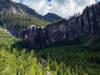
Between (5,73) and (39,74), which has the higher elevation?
(5,73)

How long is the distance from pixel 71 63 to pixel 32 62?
50784 millimetres

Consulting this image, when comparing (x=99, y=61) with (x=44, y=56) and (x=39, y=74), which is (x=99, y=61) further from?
(x=39, y=74)

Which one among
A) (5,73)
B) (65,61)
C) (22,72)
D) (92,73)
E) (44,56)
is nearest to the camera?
(5,73)

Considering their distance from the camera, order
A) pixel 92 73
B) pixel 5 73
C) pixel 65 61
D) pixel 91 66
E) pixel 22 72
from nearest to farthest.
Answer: pixel 5 73, pixel 22 72, pixel 92 73, pixel 91 66, pixel 65 61

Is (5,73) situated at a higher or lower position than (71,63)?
higher

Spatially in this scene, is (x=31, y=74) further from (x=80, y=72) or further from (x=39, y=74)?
(x=80, y=72)

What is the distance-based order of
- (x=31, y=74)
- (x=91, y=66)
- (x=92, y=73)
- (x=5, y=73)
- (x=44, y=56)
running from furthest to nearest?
(x=44, y=56)
(x=91, y=66)
(x=92, y=73)
(x=31, y=74)
(x=5, y=73)

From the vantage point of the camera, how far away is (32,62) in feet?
422

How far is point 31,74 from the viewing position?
93.7m

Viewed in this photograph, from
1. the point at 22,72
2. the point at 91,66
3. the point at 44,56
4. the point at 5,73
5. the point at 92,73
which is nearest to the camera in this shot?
the point at 5,73

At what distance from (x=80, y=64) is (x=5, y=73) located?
396ft

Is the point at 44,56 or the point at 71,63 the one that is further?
the point at 44,56

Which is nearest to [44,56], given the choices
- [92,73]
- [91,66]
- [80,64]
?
[80,64]

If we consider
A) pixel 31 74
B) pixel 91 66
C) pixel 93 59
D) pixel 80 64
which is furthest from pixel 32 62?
pixel 93 59
